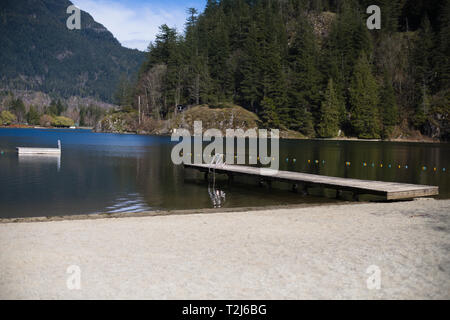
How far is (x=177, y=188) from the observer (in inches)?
974

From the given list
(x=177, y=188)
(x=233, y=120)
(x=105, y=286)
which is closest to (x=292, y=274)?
(x=105, y=286)

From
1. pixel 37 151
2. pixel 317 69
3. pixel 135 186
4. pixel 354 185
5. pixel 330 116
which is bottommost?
pixel 135 186

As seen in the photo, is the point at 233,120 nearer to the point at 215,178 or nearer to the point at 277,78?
the point at 277,78

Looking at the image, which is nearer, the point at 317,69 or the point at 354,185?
the point at 354,185

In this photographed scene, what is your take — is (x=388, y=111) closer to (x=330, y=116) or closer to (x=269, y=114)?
(x=330, y=116)

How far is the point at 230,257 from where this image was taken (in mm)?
8664

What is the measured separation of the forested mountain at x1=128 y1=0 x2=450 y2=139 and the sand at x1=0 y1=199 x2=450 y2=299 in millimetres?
88940

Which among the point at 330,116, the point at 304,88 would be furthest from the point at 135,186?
the point at 304,88

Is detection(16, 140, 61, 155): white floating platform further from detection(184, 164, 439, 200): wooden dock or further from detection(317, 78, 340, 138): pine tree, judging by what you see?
detection(317, 78, 340, 138): pine tree

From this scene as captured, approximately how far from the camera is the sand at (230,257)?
670 centimetres

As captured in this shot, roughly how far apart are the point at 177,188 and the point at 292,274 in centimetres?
1773

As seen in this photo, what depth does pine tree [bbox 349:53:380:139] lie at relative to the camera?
9612 cm

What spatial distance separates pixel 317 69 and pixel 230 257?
10741 cm

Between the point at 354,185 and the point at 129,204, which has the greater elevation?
the point at 354,185
